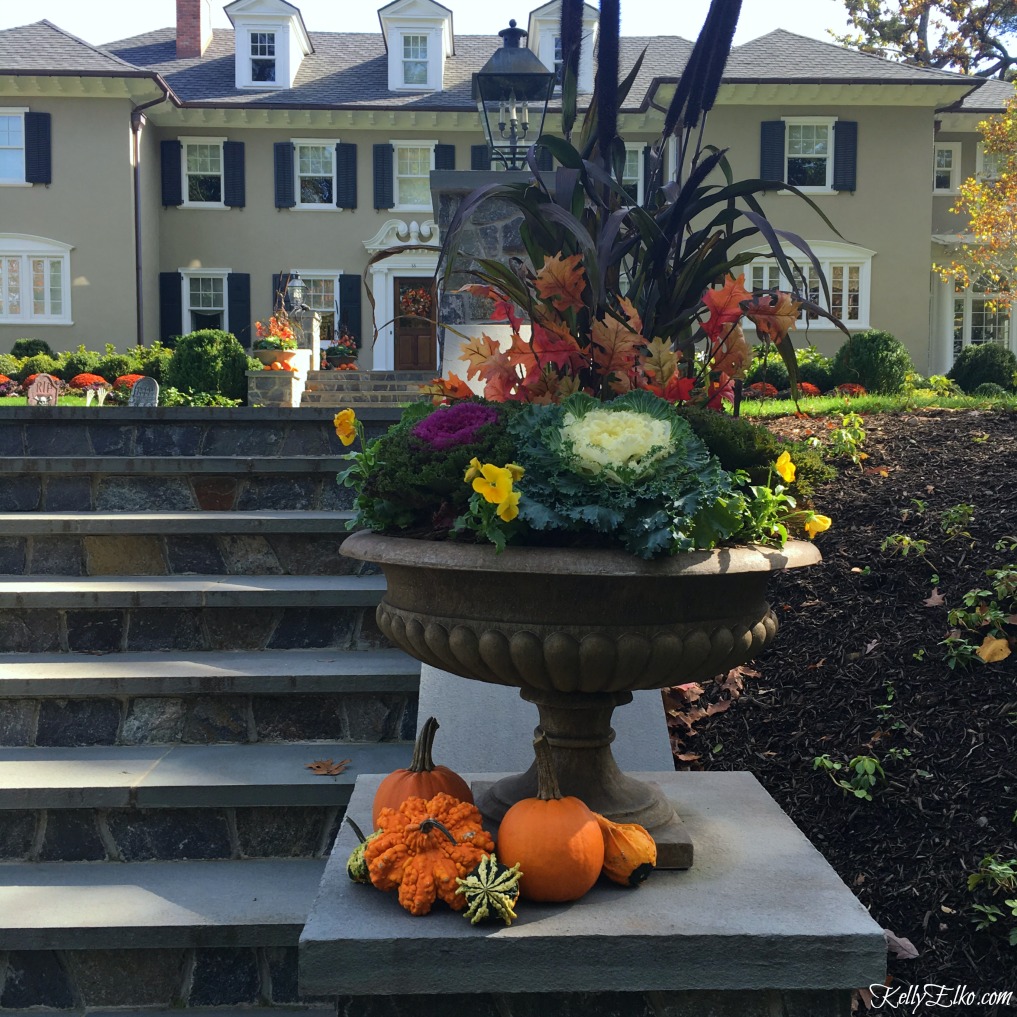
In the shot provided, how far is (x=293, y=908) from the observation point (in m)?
2.63

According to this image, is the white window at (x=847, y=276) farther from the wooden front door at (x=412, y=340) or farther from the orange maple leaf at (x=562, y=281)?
the orange maple leaf at (x=562, y=281)

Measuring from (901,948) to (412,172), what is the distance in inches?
832

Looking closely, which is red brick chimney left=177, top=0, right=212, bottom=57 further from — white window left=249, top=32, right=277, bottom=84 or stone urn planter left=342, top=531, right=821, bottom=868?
stone urn planter left=342, top=531, right=821, bottom=868

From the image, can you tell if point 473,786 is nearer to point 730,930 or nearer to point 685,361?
point 730,930

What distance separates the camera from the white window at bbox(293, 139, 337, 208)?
21531 millimetres

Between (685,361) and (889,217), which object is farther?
(889,217)

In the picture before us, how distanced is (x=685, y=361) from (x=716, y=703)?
4.55 ft

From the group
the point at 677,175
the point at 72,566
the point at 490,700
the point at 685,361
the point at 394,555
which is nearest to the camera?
the point at 394,555

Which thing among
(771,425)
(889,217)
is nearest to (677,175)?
(771,425)

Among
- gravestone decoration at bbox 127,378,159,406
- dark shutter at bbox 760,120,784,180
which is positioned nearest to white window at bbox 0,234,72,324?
gravestone decoration at bbox 127,378,159,406

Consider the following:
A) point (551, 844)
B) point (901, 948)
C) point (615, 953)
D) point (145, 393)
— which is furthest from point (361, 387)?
point (615, 953)

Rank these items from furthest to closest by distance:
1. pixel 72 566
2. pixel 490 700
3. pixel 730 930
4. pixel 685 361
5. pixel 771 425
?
pixel 771 425 → pixel 72 566 → pixel 490 700 → pixel 685 361 → pixel 730 930

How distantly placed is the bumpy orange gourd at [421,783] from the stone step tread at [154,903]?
62cm

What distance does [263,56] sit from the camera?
72.4ft
